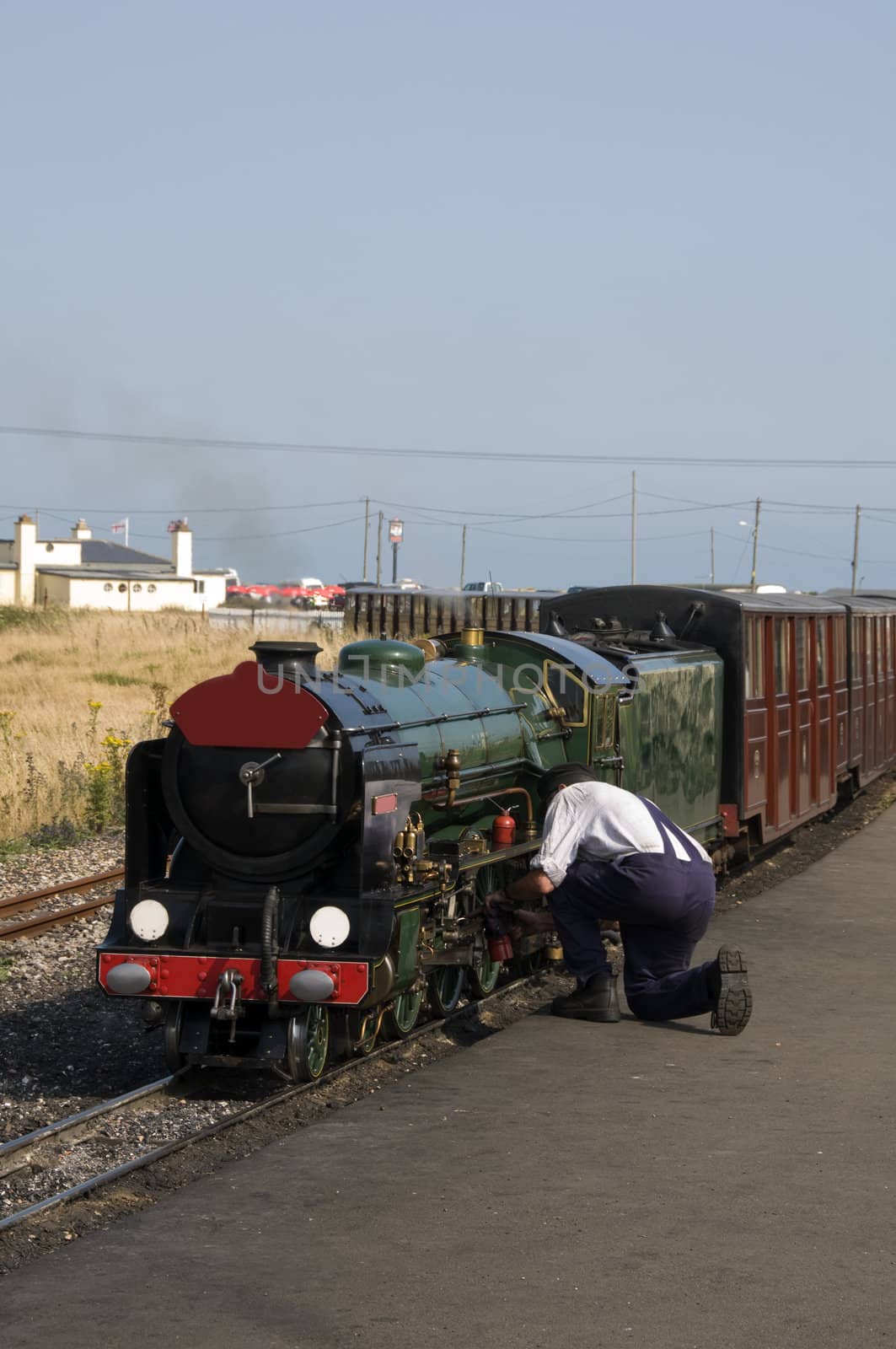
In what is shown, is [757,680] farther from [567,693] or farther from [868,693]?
[868,693]

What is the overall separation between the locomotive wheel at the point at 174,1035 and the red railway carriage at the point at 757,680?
6.88 m

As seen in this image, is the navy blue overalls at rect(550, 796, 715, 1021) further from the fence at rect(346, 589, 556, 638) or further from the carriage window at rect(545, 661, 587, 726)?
the fence at rect(346, 589, 556, 638)

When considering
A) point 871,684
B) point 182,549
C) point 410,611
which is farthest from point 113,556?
point 871,684

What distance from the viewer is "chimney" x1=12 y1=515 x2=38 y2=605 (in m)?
68.9

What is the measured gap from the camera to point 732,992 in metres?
7.88

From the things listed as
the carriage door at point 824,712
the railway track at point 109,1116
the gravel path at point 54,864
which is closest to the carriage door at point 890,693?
the carriage door at point 824,712

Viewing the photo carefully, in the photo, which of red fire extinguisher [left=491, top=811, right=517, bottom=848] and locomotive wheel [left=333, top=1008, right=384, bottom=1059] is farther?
red fire extinguisher [left=491, top=811, right=517, bottom=848]

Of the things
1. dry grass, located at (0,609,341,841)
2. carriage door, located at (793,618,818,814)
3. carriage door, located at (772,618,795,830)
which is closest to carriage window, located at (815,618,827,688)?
carriage door, located at (793,618,818,814)

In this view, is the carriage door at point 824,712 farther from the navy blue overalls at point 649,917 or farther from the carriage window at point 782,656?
the navy blue overalls at point 649,917

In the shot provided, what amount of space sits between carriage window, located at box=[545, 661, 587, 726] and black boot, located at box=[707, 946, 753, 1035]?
8.22 ft

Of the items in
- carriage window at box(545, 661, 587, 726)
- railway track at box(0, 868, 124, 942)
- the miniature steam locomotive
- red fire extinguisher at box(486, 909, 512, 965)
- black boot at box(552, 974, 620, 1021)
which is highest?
carriage window at box(545, 661, 587, 726)

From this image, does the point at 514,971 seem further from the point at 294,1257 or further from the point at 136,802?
the point at 294,1257

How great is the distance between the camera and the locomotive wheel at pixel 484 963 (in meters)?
8.85

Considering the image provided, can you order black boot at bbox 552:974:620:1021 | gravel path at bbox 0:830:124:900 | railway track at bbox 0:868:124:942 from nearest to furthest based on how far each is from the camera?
1. black boot at bbox 552:974:620:1021
2. railway track at bbox 0:868:124:942
3. gravel path at bbox 0:830:124:900
